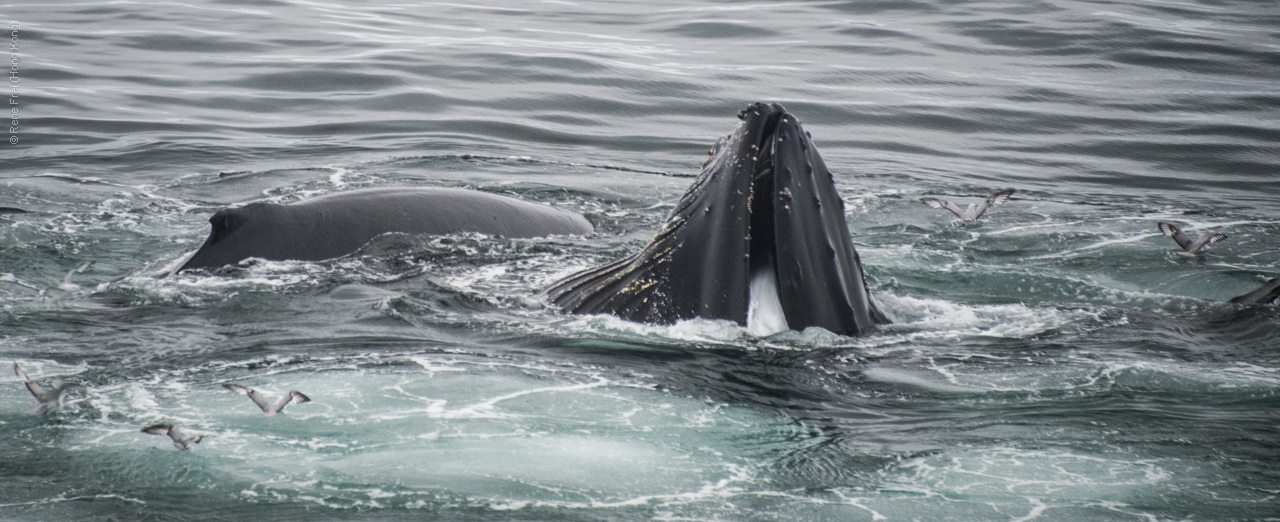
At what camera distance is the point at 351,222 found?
7.11 m

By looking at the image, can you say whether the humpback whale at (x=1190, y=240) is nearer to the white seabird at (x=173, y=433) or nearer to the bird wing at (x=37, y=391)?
the white seabird at (x=173, y=433)

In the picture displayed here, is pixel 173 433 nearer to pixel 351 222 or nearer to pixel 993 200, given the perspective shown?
pixel 351 222

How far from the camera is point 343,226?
7078 millimetres

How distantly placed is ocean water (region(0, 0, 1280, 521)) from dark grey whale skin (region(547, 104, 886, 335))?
0.49 feet

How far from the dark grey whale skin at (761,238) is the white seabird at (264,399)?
1.67m

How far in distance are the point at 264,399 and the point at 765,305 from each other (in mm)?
2104

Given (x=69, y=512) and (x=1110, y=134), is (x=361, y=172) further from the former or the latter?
(x=1110, y=134)

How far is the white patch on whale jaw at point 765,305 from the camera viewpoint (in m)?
5.43

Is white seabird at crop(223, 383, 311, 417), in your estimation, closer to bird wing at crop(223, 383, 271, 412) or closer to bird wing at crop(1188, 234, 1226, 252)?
bird wing at crop(223, 383, 271, 412)

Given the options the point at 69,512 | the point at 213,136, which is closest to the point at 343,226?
the point at 69,512

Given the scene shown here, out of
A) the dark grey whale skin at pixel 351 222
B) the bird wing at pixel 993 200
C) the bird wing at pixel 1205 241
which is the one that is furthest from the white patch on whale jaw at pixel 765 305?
the bird wing at pixel 993 200

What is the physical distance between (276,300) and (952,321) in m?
3.48

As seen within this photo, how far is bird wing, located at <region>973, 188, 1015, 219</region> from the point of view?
9594 millimetres

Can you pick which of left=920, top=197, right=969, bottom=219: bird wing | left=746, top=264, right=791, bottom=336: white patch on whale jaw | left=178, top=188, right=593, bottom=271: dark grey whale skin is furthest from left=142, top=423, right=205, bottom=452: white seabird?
left=920, top=197, right=969, bottom=219: bird wing
